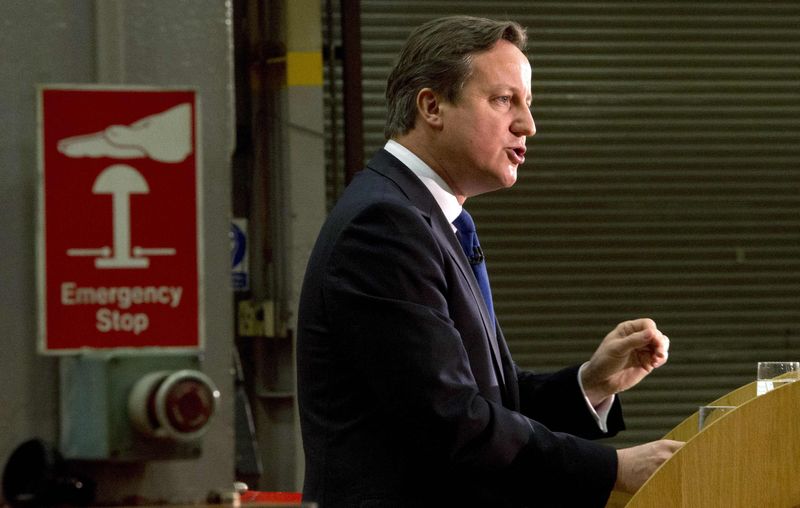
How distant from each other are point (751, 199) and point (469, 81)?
5197 mm

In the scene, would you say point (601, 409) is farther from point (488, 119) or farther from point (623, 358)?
point (488, 119)

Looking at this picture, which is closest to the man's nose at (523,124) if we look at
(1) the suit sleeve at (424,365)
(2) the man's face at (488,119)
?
(2) the man's face at (488,119)

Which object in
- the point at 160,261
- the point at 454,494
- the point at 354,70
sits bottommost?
the point at 454,494

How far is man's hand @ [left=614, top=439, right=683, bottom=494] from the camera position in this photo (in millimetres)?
2680

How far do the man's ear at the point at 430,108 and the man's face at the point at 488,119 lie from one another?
16 millimetres

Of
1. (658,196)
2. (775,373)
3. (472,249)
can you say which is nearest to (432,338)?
(472,249)

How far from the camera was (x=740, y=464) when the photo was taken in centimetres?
239

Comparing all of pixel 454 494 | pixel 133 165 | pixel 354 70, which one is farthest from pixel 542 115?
pixel 133 165

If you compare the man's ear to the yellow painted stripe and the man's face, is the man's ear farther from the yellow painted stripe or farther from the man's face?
the yellow painted stripe

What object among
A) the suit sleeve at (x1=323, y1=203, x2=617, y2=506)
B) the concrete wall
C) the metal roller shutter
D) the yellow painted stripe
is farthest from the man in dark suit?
the metal roller shutter

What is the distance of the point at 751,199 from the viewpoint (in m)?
7.91

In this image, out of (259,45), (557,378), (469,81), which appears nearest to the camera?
(469,81)

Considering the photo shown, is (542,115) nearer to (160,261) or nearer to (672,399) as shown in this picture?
(672,399)

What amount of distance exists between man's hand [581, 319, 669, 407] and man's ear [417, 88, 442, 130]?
0.71 m
